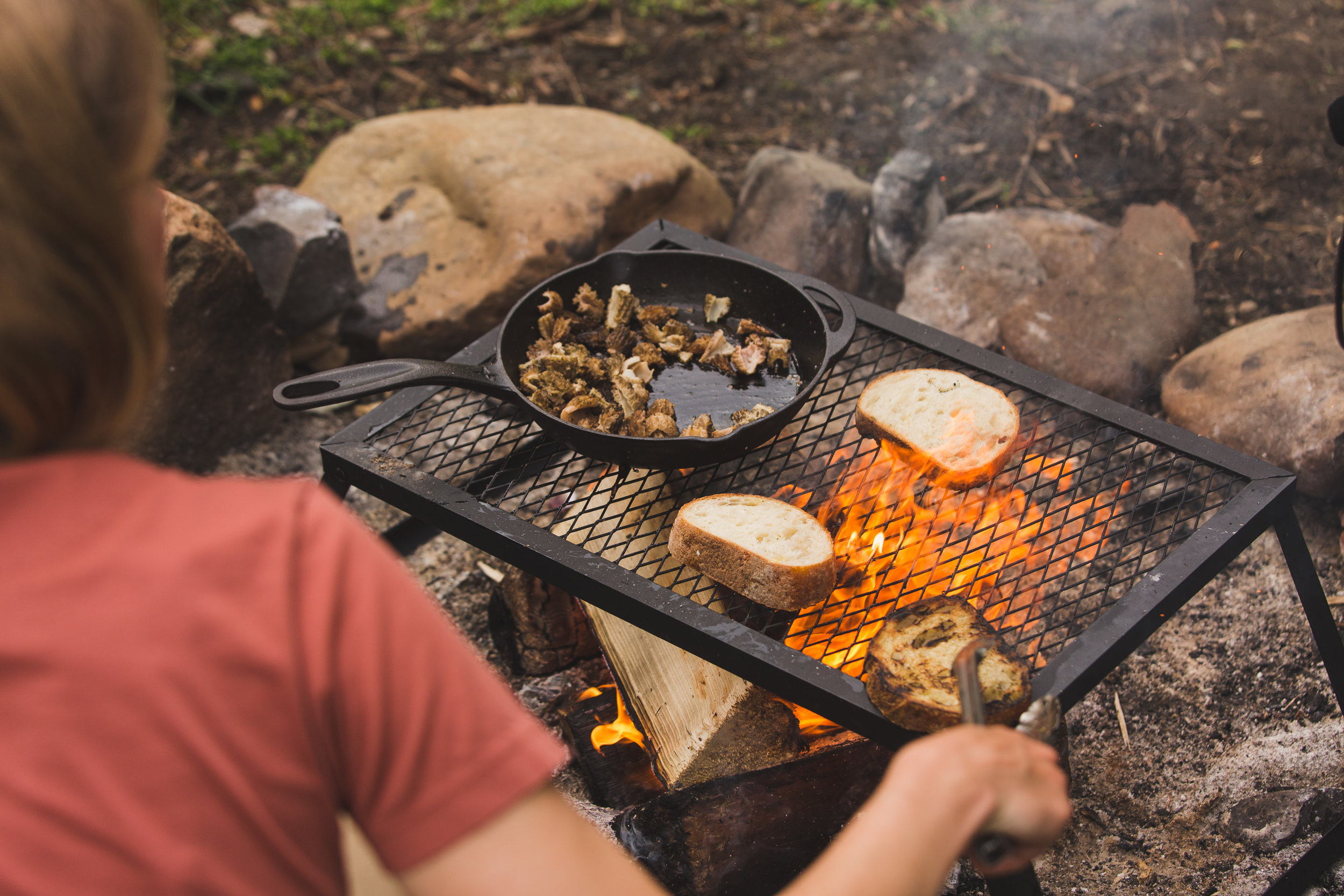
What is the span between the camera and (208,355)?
3.62 m

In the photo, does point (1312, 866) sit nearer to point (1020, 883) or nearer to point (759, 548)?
point (1020, 883)

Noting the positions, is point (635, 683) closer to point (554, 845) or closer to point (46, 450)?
point (554, 845)

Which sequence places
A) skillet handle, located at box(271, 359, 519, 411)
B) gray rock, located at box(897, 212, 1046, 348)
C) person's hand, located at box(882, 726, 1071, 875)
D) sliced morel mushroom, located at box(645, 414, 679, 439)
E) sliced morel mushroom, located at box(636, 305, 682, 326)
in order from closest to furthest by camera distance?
person's hand, located at box(882, 726, 1071, 875)
skillet handle, located at box(271, 359, 519, 411)
sliced morel mushroom, located at box(645, 414, 679, 439)
sliced morel mushroom, located at box(636, 305, 682, 326)
gray rock, located at box(897, 212, 1046, 348)

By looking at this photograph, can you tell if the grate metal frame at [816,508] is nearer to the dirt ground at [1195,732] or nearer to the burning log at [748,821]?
the dirt ground at [1195,732]

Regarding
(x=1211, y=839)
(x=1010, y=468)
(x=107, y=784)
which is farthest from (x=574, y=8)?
(x=107, y=784)

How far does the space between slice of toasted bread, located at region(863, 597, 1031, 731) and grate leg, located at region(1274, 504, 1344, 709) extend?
30.7 inches

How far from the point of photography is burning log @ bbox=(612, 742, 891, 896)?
2320 millimetres

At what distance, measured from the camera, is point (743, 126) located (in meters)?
5.72

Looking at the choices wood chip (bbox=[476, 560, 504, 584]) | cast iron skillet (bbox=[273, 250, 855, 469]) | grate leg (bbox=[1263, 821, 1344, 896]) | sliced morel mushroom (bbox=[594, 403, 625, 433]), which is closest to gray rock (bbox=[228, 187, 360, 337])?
wood chip (bbox=[476, 560, 504, 584])

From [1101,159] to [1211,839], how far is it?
376 cm

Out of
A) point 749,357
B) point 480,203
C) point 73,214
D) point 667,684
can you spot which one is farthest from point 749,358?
point 480,203

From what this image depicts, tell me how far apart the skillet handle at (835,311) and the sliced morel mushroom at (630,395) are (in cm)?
50

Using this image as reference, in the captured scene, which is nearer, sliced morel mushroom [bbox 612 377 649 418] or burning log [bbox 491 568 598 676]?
sliced morel mushroom [bbox 612 377 649 418]

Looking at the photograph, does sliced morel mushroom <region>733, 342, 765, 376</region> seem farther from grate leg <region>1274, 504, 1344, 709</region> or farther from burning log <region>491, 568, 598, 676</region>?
grate leg <region>1274, 504, 1344, 709</region>
